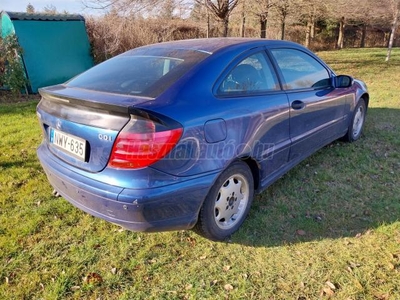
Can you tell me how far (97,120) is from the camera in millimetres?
2004

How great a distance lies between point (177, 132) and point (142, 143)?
0.78ft

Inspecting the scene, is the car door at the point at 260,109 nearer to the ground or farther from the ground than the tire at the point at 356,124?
farther from the ground

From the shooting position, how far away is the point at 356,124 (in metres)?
4.71

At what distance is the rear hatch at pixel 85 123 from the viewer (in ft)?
6.39

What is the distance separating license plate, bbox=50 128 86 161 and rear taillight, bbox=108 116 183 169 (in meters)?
0.32

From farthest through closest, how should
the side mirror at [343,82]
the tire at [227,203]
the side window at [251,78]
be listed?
the side mirror at [343,82]
the side window at [251,78]
the tire at [227,203]

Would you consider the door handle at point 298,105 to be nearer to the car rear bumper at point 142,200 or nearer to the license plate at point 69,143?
the car rear bumper at point 142,200

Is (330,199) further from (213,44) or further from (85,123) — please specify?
(85,123)

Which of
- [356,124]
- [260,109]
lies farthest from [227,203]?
[356,124]

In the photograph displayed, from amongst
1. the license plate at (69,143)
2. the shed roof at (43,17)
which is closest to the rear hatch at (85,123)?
the license plate at (69,143)

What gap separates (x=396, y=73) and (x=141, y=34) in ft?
33.9

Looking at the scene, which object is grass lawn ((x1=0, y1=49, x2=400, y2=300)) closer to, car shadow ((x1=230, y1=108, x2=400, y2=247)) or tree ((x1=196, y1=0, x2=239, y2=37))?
car shadow ((x1=230, y1=108, x2=400, y2=247))

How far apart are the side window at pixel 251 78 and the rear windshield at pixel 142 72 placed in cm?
30

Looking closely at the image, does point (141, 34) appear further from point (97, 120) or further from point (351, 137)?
point (97, 120)
